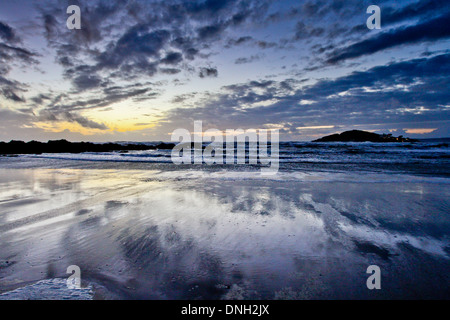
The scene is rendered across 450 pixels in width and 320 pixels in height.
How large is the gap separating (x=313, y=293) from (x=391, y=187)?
773cm

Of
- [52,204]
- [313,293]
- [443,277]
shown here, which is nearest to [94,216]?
[52,204]

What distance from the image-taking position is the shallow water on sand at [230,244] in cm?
253

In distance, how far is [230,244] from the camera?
11.8ft

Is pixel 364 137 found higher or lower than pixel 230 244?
higher

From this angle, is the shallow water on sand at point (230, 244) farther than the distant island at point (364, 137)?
No

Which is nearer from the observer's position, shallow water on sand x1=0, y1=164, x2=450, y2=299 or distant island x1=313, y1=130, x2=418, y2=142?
shallow water on sand x1=0, y1=164, x2=450, y2=299

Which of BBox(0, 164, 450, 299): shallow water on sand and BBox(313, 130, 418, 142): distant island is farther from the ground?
BBox(313, 130, 418, 142): distant island

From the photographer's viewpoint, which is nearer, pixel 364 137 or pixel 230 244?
pixel 230 244

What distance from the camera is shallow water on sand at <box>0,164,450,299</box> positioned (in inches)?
99.7

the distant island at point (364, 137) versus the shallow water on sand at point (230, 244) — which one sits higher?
the distant island at point (364, 137)

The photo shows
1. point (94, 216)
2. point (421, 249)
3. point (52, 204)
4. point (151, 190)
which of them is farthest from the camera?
point (151, 190)

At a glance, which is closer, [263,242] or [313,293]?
[313,293]

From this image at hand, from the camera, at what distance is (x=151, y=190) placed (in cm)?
779
